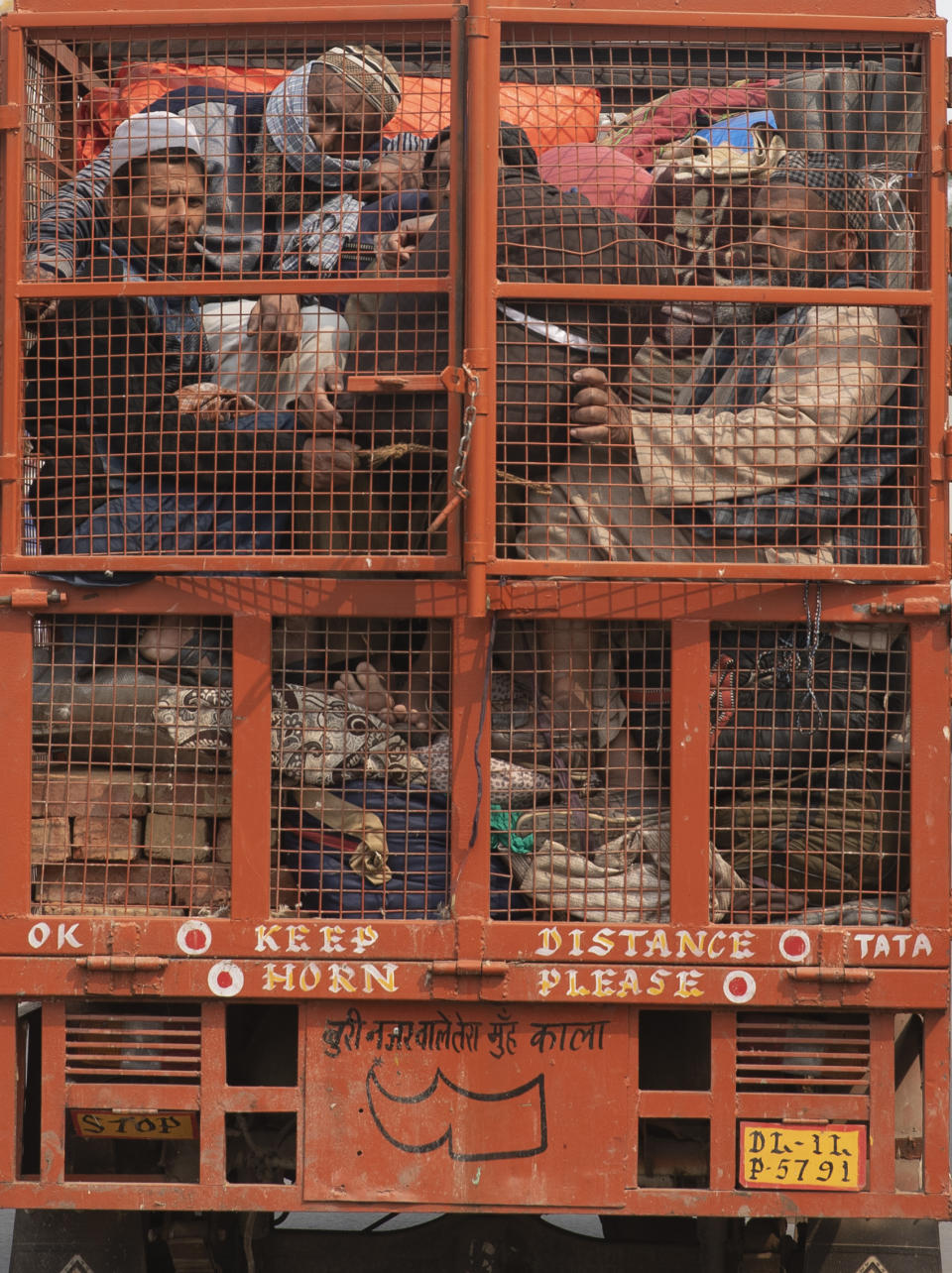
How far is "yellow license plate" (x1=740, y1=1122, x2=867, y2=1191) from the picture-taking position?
10.7 ft

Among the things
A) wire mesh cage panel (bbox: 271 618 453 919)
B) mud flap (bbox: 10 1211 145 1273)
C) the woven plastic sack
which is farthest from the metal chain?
mud flap (bbox: 10 1211 145 1273)

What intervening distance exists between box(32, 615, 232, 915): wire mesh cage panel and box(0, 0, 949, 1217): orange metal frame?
10 cm

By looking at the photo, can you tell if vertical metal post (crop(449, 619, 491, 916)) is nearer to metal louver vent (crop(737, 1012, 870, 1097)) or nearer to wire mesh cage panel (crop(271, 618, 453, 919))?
wire mesh cage panel (crop(271, 618, 453, 919))

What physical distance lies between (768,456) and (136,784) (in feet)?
5.46

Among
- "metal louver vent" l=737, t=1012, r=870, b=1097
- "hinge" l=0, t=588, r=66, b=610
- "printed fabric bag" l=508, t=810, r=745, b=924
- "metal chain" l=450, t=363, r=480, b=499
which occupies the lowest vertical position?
"metal louver vent" l=737, t=1012, r=870, b=1097

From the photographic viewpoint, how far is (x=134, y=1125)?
3379mm

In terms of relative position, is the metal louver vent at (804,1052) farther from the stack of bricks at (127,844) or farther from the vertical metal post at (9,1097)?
the vertical metal post at (9,1097)

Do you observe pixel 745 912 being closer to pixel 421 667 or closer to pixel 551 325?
pixel 421 667

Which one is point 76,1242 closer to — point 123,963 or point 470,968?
point 123,963

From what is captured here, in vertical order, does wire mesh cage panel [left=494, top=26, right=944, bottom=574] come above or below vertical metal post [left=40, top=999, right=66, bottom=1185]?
above

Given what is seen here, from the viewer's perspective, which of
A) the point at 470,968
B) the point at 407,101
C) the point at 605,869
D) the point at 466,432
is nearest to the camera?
the point at 466,432

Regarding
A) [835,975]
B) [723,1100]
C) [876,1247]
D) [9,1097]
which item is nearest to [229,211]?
[9,1097]

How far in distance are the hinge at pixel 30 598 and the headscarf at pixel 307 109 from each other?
114 centimetres

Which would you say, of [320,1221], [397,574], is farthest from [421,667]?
[320,1221]
